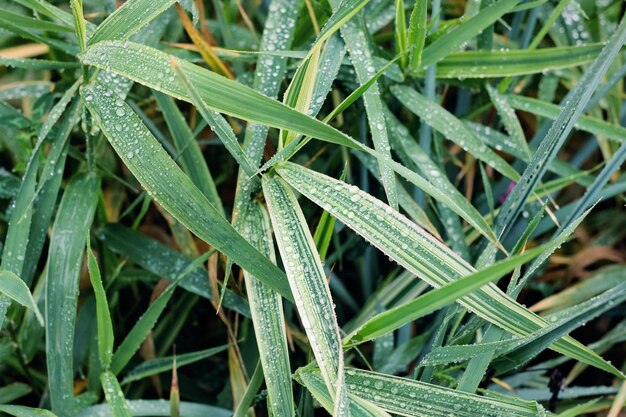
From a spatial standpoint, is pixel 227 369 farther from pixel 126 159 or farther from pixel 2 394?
pixel 126 159

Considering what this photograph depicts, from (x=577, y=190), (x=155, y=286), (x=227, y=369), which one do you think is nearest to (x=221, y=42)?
(x=155, y=286)

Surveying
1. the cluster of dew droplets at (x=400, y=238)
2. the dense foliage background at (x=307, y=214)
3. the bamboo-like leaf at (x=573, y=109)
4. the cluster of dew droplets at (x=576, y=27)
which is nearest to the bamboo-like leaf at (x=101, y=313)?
the dense foliage background at (x=307, y=214)

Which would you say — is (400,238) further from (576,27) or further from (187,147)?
(576,27)

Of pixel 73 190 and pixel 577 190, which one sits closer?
pixel 73 190

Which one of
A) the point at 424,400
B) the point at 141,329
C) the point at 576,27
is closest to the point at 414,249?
the point at 424,400

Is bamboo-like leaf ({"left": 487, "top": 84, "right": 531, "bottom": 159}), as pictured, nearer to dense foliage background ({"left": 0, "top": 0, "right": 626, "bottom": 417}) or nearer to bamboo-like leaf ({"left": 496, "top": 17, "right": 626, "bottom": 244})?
dense foliage background ({"left": 0, "top": 0, "right": 626, "bottom": 417})

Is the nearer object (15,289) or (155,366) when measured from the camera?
(15,289)

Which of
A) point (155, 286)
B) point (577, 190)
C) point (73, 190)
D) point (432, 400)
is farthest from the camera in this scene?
point (577, 190)

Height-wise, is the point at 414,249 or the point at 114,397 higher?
the point at 414,249
